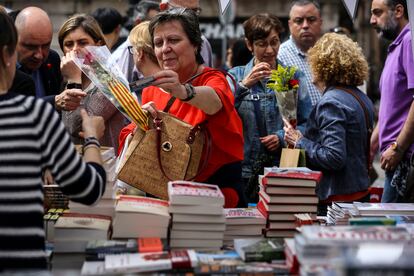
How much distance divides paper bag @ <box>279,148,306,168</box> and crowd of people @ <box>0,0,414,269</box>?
229 millimetres

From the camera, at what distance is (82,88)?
206 inches

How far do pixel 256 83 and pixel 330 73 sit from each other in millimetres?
625

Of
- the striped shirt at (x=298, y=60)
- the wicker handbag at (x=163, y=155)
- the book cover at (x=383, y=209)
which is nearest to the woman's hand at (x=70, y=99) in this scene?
the wicker handbag at (x=163, y=155)

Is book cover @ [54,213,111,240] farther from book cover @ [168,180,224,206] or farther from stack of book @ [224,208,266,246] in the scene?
stack of book @ [224,208,266,246]

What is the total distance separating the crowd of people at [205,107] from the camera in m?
3.00

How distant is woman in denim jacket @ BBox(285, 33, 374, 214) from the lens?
5445 mm

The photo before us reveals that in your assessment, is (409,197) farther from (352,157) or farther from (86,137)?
(86,137)

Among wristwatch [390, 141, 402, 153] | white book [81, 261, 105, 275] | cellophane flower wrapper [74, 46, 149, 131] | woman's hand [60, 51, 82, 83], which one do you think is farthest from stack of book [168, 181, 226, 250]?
wristwatch [390, 141, 402, 153]

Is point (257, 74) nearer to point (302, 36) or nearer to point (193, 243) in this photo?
point (302, 36)

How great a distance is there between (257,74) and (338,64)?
0.60m

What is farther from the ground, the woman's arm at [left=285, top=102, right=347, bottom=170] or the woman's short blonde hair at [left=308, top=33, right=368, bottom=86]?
the woman's short blonde hair at [left=308, top=33, right=368, bottom=86]

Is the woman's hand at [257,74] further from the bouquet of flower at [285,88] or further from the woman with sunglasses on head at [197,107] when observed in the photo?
the woman with sunglasses on head at [197,107]

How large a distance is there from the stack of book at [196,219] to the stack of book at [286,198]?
45cm

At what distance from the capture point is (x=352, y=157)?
219 inches
